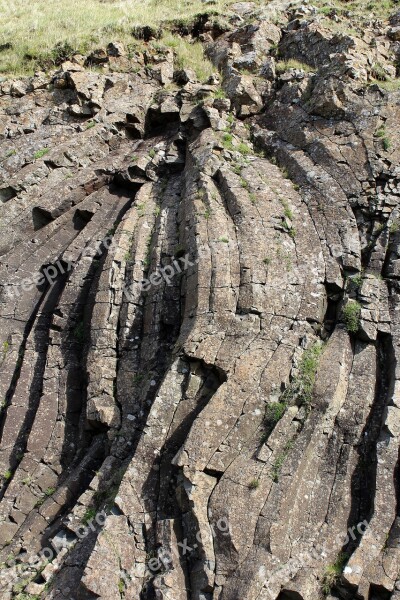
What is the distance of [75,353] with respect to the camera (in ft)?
46.8

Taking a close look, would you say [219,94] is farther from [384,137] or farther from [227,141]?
[384,137]

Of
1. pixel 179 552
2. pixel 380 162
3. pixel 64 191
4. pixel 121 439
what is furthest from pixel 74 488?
pixel 380 162

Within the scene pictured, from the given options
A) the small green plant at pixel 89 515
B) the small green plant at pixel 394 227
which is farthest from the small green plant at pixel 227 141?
the small green plant at pixel 89 515

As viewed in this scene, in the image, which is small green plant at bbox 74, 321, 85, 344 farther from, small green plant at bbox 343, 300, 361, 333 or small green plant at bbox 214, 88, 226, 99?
small green plant at bbox 214, 88, 226, 99

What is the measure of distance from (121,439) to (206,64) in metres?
15.9

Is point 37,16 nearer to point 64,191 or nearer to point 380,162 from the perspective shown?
point 64,191

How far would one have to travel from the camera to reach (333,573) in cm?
960

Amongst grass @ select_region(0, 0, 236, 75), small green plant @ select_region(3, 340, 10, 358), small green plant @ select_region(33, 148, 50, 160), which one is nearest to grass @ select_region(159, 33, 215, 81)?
grass @ select_region(0, 0, 236, 75)

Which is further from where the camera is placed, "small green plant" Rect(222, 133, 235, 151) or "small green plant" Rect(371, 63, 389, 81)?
"small green plant" Rect(371, 63, 389, 81)

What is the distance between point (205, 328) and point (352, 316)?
10.9 feet

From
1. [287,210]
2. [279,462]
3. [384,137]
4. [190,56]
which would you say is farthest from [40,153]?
[279,462]

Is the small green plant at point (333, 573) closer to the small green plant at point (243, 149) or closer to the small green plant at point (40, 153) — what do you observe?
the small green plant at point (243, 149)

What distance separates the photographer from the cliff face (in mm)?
9922

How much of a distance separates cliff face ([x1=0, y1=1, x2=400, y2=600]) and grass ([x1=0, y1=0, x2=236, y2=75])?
6.94 feet
